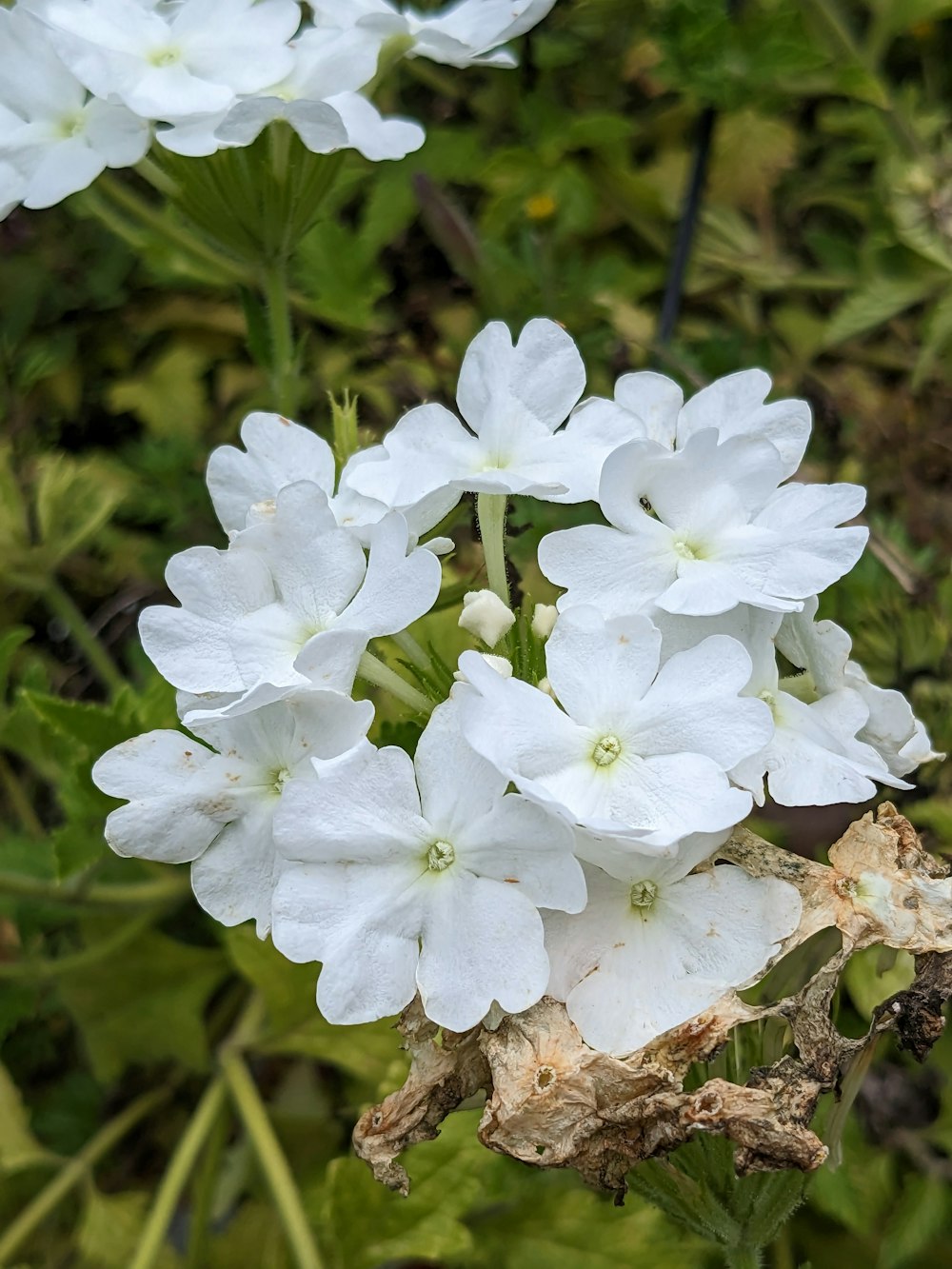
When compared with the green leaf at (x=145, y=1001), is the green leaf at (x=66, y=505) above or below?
above

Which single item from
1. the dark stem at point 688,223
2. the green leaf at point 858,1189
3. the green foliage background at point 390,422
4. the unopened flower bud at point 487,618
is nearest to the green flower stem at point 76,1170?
the green foliage background at point 390,422

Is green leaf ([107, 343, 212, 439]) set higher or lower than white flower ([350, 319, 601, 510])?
lower

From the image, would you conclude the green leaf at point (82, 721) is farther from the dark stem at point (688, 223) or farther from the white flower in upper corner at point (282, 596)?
the dark stem at point (688, 223)

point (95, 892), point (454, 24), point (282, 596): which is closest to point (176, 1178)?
point (95, 892)

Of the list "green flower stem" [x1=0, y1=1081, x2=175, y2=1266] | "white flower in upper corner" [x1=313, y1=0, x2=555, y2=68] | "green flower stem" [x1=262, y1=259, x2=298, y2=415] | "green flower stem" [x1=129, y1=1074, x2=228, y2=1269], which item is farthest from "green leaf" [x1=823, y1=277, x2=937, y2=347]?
"green flower stem" [x1=0, y1=1081, x2=175, y2=1266]

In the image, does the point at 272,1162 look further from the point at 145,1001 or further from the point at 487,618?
the point at 487,618

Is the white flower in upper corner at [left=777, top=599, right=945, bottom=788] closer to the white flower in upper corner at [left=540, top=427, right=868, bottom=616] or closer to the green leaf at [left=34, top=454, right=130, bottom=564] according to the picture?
the white flower in upper corner at [left=540, top=427, right=868, bottom=616]
